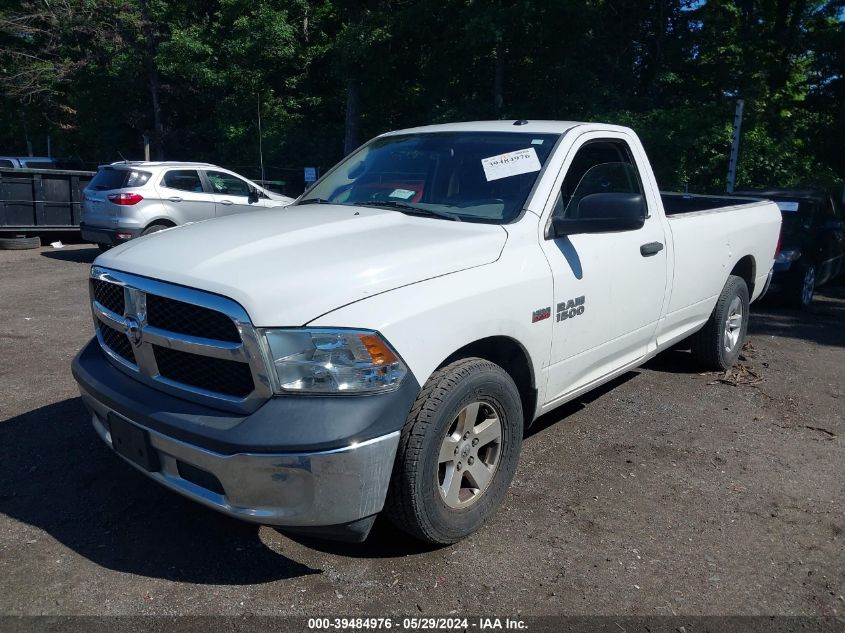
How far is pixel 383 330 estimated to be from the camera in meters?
2.82

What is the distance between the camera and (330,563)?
326cm

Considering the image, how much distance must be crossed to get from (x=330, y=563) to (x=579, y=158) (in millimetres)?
2668

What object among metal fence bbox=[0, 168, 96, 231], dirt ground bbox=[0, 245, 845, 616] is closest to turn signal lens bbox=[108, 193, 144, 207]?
metal fence bbox=[0, 168, 96, 231]

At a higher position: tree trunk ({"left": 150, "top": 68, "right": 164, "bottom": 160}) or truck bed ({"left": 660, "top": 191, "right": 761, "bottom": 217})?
tree trunk ({"left": 150, "top": 68, "right": 164, "bottom": 160})

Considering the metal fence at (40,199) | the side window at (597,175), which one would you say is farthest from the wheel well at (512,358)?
the metal fence at (40,199)

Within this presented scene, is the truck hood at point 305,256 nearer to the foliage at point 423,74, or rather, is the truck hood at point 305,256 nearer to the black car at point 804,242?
the black car at point 804,242

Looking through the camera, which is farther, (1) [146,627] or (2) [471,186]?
(2) [471,186]

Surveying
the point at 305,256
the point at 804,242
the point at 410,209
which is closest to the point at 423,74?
the point at 804,242

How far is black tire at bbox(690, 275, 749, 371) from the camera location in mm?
5867

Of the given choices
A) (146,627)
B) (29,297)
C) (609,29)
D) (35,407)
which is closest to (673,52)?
(609,29)

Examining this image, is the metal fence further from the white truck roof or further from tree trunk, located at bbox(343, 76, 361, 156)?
the white truck roof

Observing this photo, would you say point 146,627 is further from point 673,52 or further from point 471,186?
point 673,52

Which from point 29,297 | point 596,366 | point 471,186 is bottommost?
point 29,297

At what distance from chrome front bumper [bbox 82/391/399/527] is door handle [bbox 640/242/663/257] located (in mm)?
2338
